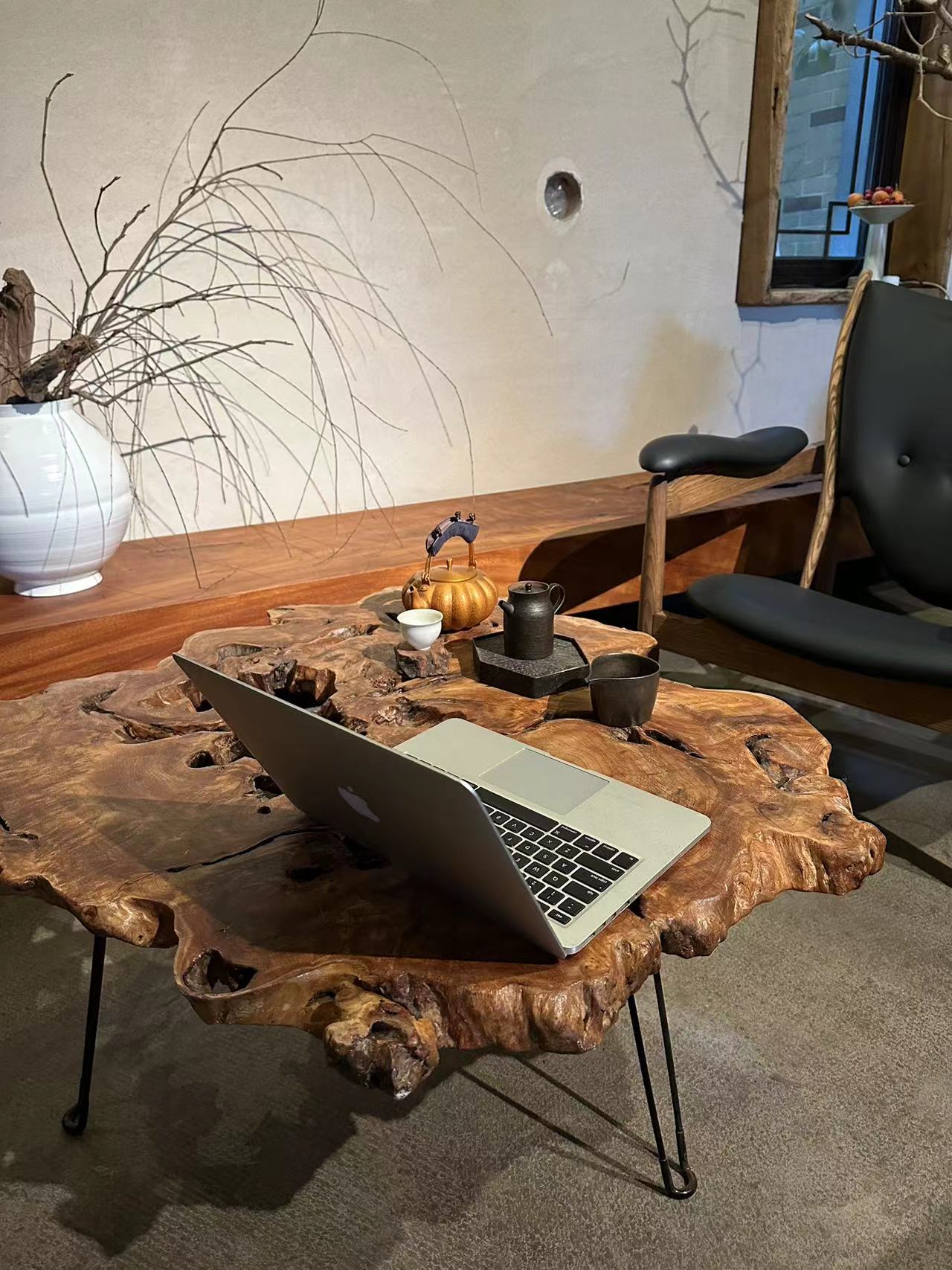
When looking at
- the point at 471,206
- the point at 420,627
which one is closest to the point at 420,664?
Answer: the point at 420,627

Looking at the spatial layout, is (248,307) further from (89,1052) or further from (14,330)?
(89,1052)

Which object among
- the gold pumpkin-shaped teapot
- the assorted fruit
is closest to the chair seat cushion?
the gold pumpkin-shaped teapot

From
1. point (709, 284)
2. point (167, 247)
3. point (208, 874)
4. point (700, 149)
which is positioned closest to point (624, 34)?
point (700, 149)

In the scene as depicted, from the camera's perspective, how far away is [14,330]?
5.53 feet

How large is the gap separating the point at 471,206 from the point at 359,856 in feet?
6.74

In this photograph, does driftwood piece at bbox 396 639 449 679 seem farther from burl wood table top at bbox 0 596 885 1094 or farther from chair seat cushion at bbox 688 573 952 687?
chair seat cushion at bbox 688 573 952 687

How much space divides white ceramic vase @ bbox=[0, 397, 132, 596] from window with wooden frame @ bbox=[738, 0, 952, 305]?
7.05ft

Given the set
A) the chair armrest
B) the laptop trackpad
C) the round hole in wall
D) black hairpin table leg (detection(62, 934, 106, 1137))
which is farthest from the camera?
the round hole in wall

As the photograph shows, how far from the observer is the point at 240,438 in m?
2.40

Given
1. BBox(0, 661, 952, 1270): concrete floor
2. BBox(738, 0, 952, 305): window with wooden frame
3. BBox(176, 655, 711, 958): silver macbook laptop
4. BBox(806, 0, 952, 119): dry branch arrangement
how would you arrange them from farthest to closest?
1. BBox(738, 0, 952, 305): window with wooden frame
2. BBox(806, 0, 952, 119): dry branch arrangement
3. BBox(0, 661, 952, 1270): concrete floor
4. BBox(176, 655, 711, 958): silver macbook laptop

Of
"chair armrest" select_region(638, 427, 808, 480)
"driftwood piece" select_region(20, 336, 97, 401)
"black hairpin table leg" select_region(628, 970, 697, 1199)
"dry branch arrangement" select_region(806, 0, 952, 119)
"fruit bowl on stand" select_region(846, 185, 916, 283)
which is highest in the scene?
"dry branch arrangement" select_region(806, 0, 952, 119)

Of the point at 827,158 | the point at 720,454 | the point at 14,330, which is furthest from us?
the point at 827,158

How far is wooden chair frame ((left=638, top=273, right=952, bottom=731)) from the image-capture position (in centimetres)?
170

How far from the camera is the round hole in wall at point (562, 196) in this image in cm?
266
